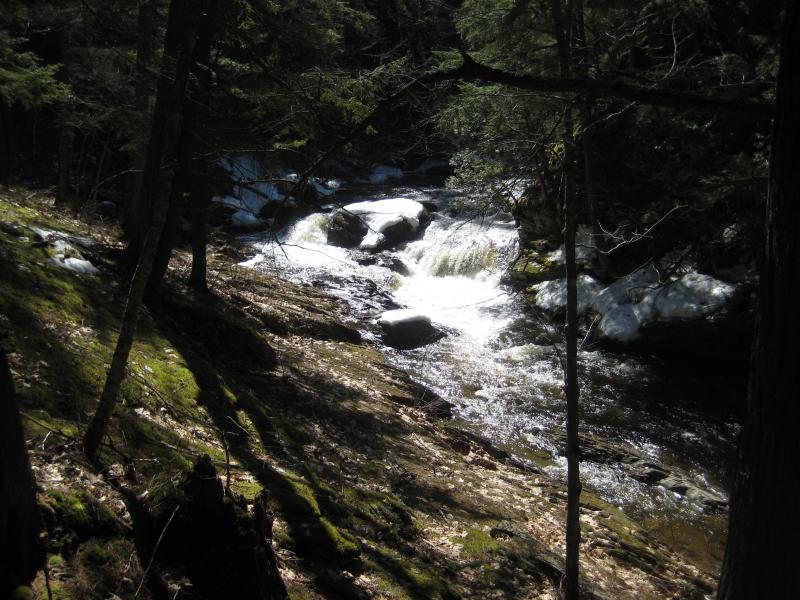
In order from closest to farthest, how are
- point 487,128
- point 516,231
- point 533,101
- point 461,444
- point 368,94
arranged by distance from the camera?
1. point 368,94
2. point 533,101
3. point 487,128
4. point 461,444
5. point 516,231

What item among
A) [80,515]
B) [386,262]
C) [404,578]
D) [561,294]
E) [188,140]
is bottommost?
[404,578]

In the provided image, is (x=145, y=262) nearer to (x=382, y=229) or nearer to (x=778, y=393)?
(x=778, y=393)

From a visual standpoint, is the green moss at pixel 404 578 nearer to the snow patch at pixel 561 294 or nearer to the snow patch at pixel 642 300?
the snow patch at pixel 642 300

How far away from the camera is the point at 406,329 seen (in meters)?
15.0

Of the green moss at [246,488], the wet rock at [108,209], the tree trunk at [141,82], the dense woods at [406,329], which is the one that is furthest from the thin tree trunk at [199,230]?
the wet rock at [108,209]

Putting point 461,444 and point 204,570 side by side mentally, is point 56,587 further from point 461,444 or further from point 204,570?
point 461,444

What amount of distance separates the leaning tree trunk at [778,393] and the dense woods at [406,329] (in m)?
0.01

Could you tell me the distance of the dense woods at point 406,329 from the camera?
3285 mm

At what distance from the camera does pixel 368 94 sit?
448 centimetres

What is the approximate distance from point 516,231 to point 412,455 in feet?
45.4

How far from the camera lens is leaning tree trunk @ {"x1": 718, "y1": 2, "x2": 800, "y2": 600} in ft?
9.42

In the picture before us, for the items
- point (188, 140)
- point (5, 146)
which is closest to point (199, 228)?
point (188, 140)

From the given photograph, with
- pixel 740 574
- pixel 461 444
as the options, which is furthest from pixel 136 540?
pixel 461 444

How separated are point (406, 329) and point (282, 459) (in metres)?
8.75
